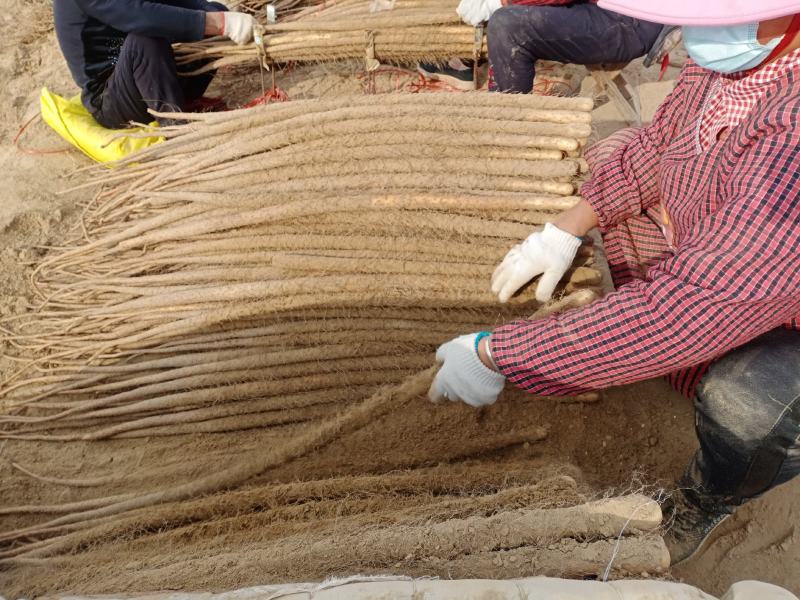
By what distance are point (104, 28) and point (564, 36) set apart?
108 inches

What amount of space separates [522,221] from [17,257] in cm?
250

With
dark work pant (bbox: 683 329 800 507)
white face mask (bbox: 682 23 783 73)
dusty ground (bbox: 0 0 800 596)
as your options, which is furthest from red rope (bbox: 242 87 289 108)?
dark work pant (bbox: 683 329 800 507)

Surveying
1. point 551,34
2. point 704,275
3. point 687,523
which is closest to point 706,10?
point 704,275

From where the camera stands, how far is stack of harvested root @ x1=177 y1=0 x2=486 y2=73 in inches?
146

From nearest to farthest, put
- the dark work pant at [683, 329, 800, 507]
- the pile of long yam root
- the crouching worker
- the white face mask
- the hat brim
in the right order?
the hat brim < the white face mask < the dark work pant at [683, 329, 800, 507] < the pile of long yam root < the crouching worker

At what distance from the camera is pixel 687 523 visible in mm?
2031

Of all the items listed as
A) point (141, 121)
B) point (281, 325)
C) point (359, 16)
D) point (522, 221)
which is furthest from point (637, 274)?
point (141, 121)

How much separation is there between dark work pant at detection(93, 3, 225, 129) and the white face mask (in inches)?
118

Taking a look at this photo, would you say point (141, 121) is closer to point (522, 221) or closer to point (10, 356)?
point (10, 356)

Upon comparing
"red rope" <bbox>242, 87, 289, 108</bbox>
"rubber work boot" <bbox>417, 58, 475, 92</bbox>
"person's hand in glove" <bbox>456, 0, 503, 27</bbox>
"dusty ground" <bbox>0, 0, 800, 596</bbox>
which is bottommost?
"dusty ground" <bbox>0, 0, 800, 596</bbox>

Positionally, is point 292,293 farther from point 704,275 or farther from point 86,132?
point 86,132

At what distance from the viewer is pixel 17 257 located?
2943 millimetres

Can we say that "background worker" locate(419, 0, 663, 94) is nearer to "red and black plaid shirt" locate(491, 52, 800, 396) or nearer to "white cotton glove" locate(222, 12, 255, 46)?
"white cotton glove" locate(222, 12, 255, 46)

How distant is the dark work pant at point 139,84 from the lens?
3535 millimetres
